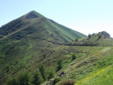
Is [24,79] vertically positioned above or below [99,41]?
below

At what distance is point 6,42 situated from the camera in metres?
185

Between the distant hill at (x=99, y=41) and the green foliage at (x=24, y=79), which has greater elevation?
the distant hill at (x=99, y=41)

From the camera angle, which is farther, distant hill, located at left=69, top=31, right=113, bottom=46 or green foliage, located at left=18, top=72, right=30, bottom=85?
distant hill, located at left=69, top=31, right=113, bottom=46

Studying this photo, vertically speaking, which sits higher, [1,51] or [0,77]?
[1,51]

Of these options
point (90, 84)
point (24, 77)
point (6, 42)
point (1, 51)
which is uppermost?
point (6, 42)

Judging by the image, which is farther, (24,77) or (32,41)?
(32,41)

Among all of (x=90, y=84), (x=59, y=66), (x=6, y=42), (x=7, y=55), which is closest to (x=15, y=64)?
(x=7, y=55)

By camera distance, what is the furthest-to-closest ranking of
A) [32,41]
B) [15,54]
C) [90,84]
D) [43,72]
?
[32,41]
[15,54]
[43,72]
[90,84]

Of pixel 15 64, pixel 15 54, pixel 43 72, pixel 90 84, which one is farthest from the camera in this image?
pixel 15 54

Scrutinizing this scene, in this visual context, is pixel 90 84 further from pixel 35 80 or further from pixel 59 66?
pixel 59 66

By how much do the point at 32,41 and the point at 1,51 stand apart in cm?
5949

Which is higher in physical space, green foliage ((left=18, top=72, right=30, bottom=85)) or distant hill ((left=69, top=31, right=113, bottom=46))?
distant hill ((left=69, top=31, right=113, bottom=46))

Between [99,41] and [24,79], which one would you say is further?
[99,41]

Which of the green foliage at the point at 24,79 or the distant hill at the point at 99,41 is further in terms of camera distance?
the distant hill at the point at 99,41
